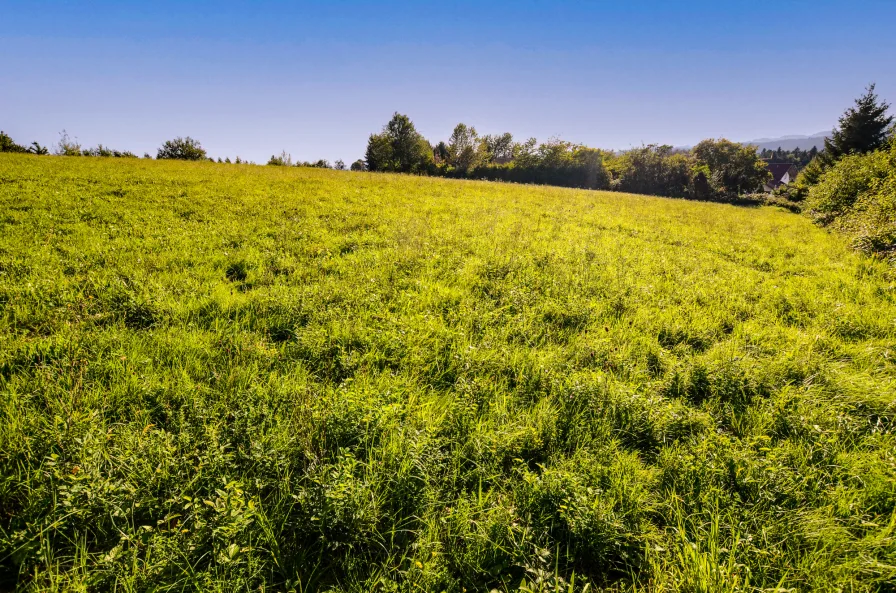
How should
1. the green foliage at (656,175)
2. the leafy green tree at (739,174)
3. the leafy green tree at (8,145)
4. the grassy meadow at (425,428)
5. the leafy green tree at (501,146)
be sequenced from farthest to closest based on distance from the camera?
the leafy green tree at (501,146), the green foliage at (656,175), the leafy green tree at (739,174), the leafy green tree at (8,145), the grassy meadow at (425,428)

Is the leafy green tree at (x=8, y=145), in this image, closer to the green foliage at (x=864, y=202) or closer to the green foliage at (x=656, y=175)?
the green foliage at (x=864, y=202)

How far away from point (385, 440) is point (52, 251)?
27.6ft

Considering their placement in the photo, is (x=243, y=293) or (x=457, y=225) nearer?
(x=243, y=293)

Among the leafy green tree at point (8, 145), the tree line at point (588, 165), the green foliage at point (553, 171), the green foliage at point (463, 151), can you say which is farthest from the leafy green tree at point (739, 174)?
the leafy green tree at point (8, 145)

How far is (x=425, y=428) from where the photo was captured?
126 inches

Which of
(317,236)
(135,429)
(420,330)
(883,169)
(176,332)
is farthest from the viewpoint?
(883,169)

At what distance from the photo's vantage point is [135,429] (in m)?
2.96

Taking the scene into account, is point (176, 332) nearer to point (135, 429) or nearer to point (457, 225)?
point (135, 429)

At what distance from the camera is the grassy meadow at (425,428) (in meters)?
2.27

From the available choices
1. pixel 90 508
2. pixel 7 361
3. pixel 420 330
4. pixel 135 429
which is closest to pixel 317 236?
pixel 420 330

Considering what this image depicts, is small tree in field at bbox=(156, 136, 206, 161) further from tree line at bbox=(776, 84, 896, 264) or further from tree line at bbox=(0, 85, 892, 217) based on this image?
tree line at bbox=(776, 84, 896, 264)

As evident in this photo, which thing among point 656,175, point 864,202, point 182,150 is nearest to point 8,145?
point 182,150

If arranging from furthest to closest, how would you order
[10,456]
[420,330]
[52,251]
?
[52,251]
[420,330]
[10,456]

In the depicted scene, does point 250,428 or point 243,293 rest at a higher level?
point 243,293
